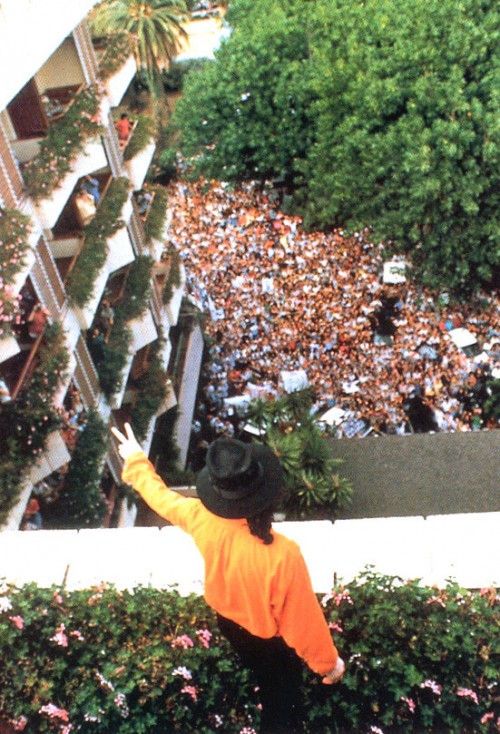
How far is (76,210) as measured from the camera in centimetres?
1056

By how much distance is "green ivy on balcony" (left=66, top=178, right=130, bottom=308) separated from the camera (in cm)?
962

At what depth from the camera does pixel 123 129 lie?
41.1 ft

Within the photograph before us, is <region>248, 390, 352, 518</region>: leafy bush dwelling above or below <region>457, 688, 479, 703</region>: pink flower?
above

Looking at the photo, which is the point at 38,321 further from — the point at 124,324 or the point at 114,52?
the point at 114,52

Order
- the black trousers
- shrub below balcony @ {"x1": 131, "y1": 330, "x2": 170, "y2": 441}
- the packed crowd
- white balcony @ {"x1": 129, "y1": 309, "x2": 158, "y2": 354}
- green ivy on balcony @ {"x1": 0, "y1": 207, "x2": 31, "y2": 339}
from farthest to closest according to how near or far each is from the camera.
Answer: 1. the packed crowd
2. shrub below balcony @ {"x1": 131, "y1": 330, "x2": 170, "y2": 441}
3. white balcony @ {"x1": 129, "y1": 309, "x2": 158, "y2": 354}
4. green ivy on balcony @ {"x1": 0, "y1": 207, "x2": 31, "y2": 339}
5. the black trousers

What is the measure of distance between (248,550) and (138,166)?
1044 centimetres

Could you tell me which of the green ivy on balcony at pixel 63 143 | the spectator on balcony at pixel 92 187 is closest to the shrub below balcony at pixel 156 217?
the spectator on balcony at pixel 92 187

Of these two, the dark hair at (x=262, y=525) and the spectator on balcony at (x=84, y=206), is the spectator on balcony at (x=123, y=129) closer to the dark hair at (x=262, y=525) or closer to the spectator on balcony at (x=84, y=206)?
the spectator on balcony at (x=84, y=206)

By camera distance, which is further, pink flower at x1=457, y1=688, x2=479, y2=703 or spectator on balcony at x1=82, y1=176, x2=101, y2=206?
spectator on balcony at x1=82, y1=176, x2=101, y2=206

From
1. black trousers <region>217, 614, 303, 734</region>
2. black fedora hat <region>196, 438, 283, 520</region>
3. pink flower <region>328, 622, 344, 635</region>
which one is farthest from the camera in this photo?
pink flower <region>328, 622, 344, 635</region>

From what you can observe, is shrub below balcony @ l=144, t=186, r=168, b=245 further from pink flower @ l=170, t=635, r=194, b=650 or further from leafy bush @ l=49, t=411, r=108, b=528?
pink flower @ l=170, t=635, r=194, b=650

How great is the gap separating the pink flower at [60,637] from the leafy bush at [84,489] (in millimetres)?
5463

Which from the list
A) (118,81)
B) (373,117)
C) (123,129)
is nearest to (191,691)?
(118,81)

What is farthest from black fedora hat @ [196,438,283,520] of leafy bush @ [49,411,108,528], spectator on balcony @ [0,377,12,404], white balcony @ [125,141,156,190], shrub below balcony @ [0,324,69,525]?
white balcony @ [125,141,156,190]
